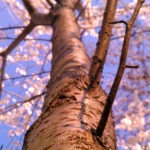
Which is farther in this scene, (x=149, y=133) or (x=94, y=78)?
(x=149, y=133)

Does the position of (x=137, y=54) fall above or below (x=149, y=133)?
above

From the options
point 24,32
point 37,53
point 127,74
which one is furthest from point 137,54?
point 24,32

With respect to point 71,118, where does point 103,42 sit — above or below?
above

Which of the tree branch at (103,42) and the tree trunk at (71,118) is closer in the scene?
the tree trunk at (71,118)

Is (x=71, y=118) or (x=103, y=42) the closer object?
(x=71, y=118)

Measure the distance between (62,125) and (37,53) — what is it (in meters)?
5.66

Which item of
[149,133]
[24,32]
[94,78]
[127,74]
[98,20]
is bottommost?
[149,133]

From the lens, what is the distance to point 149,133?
16.8 ft

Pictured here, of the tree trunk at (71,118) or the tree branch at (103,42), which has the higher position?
the tree branch at (103,42)

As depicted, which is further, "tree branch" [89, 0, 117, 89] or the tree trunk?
"tree branch" [89, 0, 117, 89]

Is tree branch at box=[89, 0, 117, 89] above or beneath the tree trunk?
above

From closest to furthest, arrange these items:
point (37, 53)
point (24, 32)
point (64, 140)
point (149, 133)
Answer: point (64, 140) → point (24, 32) → point (149, 133) → point (37, 53)

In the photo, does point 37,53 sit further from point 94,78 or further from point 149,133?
point 94,78

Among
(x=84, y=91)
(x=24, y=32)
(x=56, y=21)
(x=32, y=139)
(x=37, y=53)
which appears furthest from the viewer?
(x=37, y=53)
